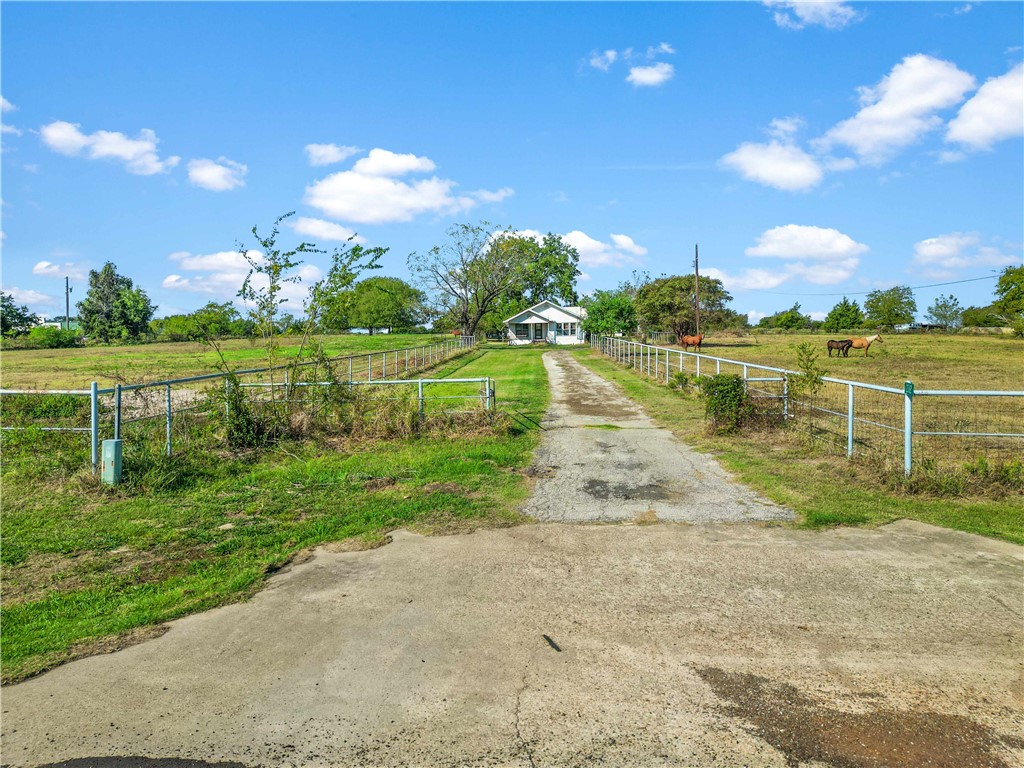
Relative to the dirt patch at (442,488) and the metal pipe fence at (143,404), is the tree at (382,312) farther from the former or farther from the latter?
the dirt patch at (442,488)

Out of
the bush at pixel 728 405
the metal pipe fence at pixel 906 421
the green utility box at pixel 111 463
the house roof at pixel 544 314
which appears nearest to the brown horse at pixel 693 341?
the metal pipe fence at pixel 906 421

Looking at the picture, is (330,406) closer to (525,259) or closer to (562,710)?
(562,710)

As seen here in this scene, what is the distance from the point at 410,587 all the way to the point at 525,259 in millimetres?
71685

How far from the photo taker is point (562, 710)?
3506 mm

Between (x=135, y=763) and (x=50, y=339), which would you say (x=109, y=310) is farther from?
(x=135, y=763)

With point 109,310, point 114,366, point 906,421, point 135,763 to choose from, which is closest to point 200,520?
point 135,763

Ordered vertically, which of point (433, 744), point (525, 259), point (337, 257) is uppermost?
point (525, 259)

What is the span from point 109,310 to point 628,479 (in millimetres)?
85915

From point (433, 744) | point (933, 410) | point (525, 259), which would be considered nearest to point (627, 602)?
point (433, 744)

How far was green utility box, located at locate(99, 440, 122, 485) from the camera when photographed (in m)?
8.24

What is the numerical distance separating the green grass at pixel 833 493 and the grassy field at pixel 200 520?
3169mm

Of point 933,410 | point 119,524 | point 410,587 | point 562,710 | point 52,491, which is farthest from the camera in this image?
point 933,410

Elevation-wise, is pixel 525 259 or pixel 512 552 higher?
pixel 525 259

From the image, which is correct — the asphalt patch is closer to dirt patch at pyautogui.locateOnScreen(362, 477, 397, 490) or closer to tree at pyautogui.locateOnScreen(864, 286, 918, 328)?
dirt patch at pyautogui.locateOnScreen(362, 477, 397, 490)
